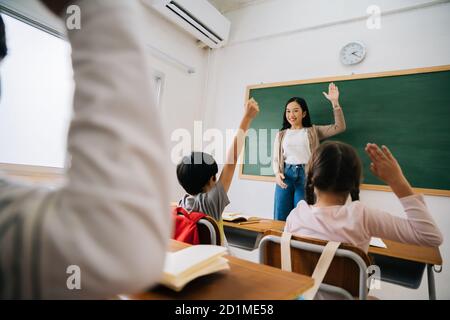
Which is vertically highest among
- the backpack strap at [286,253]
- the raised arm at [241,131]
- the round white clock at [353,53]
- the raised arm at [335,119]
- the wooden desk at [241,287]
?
the round white clock at [353,53]

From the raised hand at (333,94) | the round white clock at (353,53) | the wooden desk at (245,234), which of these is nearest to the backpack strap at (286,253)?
the wooden desk at (245,234)

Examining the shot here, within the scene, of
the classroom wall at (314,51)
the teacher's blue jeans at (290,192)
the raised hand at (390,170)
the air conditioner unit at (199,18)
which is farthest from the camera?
the air conditioner unit at (199,18)

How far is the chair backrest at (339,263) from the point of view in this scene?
0.91 m

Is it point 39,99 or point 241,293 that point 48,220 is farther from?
point 39,99

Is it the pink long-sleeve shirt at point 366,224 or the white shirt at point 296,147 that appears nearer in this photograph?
the pink long-sleeve shirt at point 366,224

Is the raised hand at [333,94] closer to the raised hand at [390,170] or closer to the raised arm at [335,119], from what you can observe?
the raised arm at [335,119]

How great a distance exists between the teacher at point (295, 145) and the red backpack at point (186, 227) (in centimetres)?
212

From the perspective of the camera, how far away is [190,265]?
515mm

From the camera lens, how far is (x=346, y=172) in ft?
3.92

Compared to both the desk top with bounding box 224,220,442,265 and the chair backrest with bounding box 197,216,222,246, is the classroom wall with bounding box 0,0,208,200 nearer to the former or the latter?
the chair backrest with bounding box 197,216,222,246

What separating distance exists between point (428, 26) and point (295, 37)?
1.47 meters

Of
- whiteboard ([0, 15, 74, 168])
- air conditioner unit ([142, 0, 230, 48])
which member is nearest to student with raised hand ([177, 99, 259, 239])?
whiteboard ([0, 15, 74, 168])
